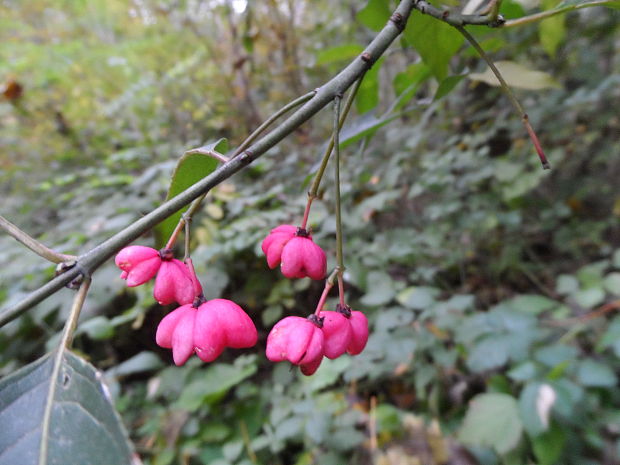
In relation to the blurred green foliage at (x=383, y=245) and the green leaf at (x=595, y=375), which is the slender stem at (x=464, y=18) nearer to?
the blurred green foliage at (x=383, y=245)

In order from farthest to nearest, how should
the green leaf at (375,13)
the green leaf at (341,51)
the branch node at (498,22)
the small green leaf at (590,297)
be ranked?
the small green leaf at (590,297) → the green leaf at (341,51) → the green leaf at (375,13) → the branch node at (498,22)

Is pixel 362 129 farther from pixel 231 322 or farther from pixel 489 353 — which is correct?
pixel 489 353

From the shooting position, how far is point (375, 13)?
0.74 meters

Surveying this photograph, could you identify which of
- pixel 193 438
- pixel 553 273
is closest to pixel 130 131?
pixel 193 438

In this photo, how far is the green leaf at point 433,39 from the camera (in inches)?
24.0

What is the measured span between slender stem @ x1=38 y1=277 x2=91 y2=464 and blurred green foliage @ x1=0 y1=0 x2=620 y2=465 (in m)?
0.44

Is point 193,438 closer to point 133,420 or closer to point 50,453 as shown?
point 133,420

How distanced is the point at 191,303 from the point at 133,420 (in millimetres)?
1554

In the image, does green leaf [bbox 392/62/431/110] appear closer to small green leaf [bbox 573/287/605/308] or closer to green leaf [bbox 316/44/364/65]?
green leaf [bbox 316/44/364/65]

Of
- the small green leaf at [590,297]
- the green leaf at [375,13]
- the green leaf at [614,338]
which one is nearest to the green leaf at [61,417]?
the green leaf at [375,13]

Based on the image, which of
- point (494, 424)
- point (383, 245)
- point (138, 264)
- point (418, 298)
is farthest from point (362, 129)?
point (383, 245)

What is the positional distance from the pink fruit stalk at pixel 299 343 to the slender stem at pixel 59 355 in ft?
Result: 0.68

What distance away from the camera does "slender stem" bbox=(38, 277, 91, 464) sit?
377mm

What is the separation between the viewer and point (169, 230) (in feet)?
1.79
